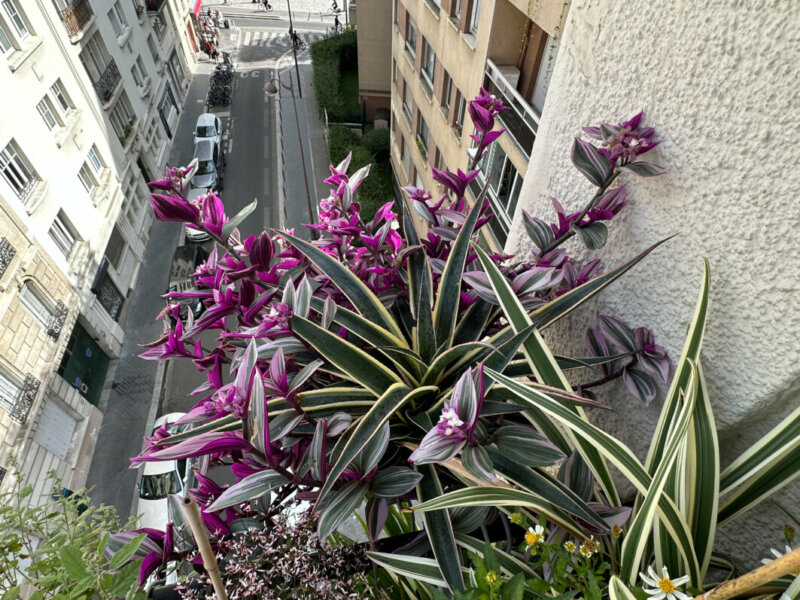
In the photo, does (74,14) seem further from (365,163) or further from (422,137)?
(422,137)

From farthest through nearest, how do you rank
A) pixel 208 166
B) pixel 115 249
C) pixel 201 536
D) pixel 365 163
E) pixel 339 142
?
1. pixel 339 142
2. pixel 208 166
3. pixel 365 163
4. pixel 115 249
5. pixel 201 536

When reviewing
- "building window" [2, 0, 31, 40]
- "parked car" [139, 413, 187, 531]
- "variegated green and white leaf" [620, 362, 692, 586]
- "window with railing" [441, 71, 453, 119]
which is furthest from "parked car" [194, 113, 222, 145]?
"variegated green and white leaf" [620, 362, 692, 586]

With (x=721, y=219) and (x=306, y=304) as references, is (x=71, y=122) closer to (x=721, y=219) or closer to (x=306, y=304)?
(x=306, y=304)

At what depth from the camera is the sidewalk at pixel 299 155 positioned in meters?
12.9

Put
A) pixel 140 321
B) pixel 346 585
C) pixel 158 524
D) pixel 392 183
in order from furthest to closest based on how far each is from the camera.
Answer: pixel 392 183, pixel 140 321, pixel 158 524, pixel 346 585

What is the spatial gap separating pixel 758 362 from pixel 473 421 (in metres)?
0.76

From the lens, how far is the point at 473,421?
1006 mm

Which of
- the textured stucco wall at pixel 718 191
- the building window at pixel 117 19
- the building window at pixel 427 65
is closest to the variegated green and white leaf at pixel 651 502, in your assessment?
the textured stucco wall at pixel 718 191

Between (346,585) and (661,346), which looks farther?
(661,346)

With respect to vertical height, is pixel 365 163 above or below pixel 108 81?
below

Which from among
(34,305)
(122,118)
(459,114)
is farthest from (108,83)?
(459,114)

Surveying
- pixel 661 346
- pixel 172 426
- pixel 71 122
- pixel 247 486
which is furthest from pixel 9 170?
pixel 661 346

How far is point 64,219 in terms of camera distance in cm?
812

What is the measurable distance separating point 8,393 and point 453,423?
7959 mm
